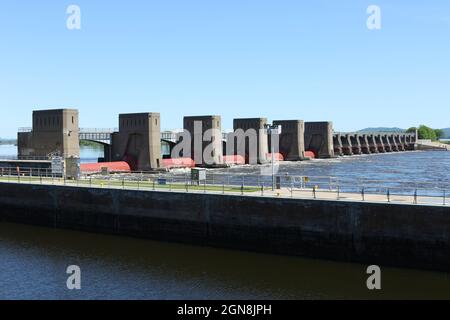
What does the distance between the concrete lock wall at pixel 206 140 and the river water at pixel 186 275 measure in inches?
2407

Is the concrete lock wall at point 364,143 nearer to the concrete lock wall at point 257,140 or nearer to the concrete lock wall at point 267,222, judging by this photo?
the concrete lock wall at point 257,140

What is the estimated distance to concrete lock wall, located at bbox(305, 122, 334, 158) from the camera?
5217 inches

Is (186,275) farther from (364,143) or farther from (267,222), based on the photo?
(364,143)

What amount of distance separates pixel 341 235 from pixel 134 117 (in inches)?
2280

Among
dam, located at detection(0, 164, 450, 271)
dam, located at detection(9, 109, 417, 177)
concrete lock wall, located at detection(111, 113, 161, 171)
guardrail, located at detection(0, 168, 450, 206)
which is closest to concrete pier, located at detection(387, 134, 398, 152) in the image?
dam, located at detection(9, 109, 417, 177)

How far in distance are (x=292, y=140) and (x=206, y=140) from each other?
30.9 metres

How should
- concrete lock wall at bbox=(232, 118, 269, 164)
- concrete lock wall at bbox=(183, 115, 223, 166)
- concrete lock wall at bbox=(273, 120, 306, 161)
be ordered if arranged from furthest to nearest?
1. concrete lock wall at bbox=(273, 120, 306, 161)
2. concrete lock wall at bbox=(232, 118, 269, 164)
3. concrete lock wall at bbox=(183, 115, 223, 166)

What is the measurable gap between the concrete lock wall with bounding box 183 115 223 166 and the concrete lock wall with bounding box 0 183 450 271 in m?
54.3

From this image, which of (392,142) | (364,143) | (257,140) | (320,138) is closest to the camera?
(257,140)

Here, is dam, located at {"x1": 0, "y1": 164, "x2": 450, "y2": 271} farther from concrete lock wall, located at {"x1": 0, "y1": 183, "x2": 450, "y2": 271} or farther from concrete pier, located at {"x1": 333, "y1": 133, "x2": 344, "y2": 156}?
concrete pier, located at {"x1": 333, "y1": 133, "x2": 344, "y2": 156}

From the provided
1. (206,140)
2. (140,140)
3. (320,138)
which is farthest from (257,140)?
(320,138)

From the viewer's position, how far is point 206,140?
311 feet
